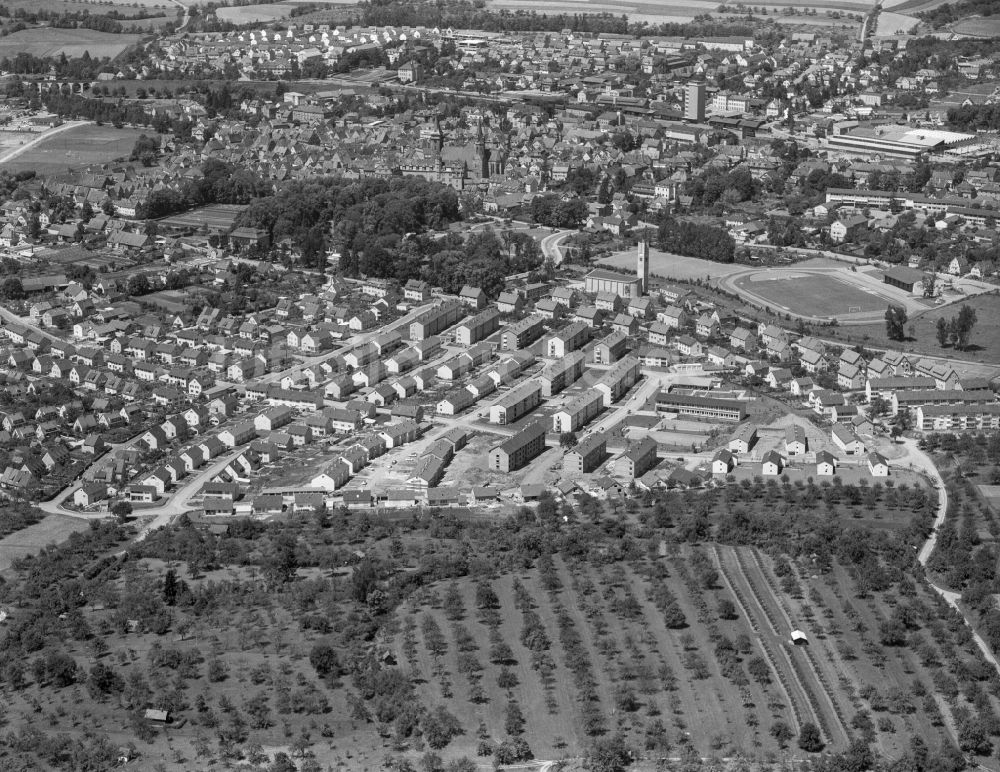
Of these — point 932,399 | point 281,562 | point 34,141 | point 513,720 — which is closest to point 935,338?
point 932,399

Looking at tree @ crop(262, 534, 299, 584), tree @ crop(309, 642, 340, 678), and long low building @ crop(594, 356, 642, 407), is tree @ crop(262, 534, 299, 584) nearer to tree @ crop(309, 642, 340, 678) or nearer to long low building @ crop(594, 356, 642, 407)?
tree @ crop(309, 642, 340, 678)

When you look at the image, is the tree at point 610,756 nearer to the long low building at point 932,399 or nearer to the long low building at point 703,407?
the long low building at point 703,407

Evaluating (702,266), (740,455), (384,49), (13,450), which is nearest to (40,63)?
(384,49)

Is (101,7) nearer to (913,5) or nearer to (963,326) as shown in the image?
(913,5)

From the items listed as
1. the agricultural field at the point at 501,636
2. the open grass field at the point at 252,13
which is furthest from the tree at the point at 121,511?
the open grass field at the point at 252,13

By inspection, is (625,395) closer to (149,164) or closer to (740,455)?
(740,455)

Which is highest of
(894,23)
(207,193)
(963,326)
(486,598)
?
(894,23)

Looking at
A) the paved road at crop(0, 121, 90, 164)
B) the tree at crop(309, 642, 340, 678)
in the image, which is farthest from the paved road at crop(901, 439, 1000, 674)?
the paved road at crop(0, 121, 90, 164)
